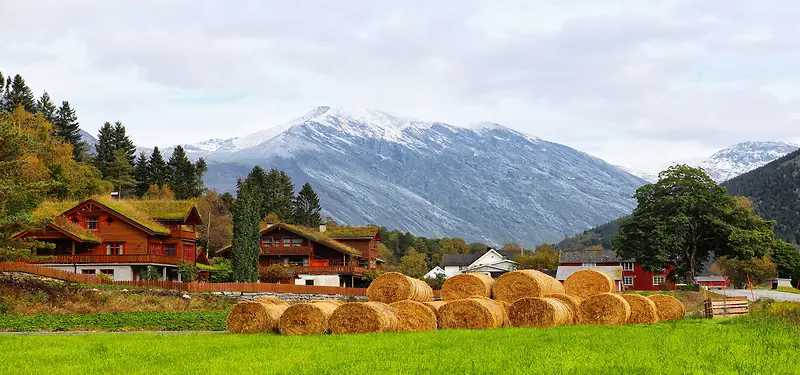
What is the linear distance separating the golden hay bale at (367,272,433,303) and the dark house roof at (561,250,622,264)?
269ft

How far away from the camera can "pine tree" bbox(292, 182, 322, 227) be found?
125 m

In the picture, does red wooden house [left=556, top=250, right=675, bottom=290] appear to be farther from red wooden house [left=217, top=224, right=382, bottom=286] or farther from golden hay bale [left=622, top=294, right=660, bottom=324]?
golden hay bale [left=622, top=294, right=660, bottom=324]

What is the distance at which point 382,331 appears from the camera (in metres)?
26.5

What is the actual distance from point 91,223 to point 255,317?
47.9 metres

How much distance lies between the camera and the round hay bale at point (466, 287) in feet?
118

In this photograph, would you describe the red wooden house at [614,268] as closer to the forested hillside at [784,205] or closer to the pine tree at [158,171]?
the pine tree at [158,171]

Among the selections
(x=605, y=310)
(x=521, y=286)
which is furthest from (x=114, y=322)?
(x=605, y=310)

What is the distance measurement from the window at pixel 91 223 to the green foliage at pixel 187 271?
8073mm

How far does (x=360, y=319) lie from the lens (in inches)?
1056

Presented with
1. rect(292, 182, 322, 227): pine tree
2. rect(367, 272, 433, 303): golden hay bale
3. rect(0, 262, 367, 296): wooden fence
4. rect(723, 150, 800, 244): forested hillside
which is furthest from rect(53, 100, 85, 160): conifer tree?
rect(723, 150, 800, 244): forested hillside

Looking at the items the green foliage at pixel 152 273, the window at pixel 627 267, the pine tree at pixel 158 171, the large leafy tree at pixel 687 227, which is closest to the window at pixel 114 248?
the green foliage at pixel 152 273

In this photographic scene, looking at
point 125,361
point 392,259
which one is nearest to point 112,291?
point 125,361

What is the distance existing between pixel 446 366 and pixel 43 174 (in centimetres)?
7067

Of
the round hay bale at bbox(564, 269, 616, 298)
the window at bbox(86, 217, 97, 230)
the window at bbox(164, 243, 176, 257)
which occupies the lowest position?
the round hay bale at bbox(564, 269, 616, 298)
